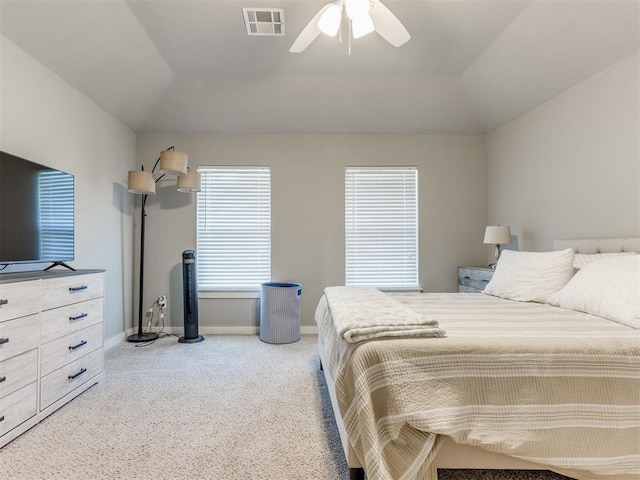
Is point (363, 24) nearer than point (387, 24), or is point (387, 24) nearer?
point (363, 24)

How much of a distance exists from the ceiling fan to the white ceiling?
56 cm

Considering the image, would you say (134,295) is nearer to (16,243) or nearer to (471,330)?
(16,243)

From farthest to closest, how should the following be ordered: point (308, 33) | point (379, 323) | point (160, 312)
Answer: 1. point (160, 312)
2. point (308, 33)
3. point (379, 323)

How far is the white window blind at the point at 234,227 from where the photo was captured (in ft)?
14.0

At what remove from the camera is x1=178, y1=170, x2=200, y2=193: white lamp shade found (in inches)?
149

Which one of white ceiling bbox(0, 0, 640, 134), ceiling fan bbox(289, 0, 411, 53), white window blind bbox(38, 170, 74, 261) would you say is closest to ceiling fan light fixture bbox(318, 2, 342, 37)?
ceiling fan bbox(289, 0, 411, 53)

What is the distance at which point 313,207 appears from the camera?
425 cm

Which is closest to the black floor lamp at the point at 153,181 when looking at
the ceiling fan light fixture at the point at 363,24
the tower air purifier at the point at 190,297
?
the tower air purifier at the point at 190,297

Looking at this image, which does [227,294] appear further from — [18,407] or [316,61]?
[316,61]

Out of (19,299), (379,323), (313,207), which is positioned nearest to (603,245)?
(379,323)

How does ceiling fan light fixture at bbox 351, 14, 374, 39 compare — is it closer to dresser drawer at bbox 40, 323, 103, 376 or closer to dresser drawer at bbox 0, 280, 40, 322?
dresser drawer at bbox 0, 280, 40, 322

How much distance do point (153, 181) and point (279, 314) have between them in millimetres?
2010

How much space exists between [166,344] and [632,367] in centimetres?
377

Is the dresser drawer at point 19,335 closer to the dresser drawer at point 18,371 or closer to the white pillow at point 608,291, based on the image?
the dresser drawer at point 18,371
